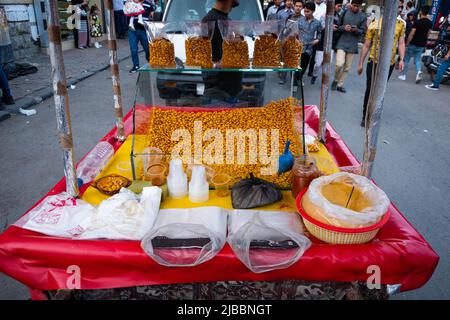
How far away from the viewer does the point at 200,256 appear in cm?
169

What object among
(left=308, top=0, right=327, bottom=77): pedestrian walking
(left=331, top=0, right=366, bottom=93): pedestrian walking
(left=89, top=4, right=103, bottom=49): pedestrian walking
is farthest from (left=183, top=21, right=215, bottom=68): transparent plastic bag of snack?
(left=89, top=4, right=103, bottom=49): pedestrian walking

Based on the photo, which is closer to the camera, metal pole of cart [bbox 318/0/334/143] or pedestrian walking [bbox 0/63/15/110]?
metal pole of cart [bbox 318/0/334/143]

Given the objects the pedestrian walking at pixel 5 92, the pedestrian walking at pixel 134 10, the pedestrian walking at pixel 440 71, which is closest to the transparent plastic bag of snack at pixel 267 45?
the pedestrian walking at pixel 5 92

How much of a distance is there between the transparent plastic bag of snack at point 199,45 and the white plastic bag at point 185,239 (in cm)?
109

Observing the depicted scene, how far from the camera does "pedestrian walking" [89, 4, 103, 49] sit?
11.8 metres

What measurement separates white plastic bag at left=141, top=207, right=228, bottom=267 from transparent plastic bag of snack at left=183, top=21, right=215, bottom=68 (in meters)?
1.09

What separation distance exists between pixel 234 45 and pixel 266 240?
4.38 feet

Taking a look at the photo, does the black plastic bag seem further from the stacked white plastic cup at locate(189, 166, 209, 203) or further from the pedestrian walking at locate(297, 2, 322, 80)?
the pedestrian walking at locate(297, 2, 322, 80)

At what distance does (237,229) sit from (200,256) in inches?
10.5

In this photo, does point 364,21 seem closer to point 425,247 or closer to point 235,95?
point 235,95

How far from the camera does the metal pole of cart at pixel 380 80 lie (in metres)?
1.71

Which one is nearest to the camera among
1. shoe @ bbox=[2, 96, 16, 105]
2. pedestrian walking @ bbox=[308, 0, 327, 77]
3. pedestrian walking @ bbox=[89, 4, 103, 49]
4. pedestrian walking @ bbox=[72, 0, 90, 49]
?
shoe @ bbox=[2, 96, 16, 105]

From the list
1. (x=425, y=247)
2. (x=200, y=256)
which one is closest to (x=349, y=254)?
(x=425, y=247)

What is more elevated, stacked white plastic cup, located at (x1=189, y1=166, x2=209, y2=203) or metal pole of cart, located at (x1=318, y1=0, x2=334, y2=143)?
metal pole of cart, located at (x1=318, y1=0, x2=334, y2=143)
